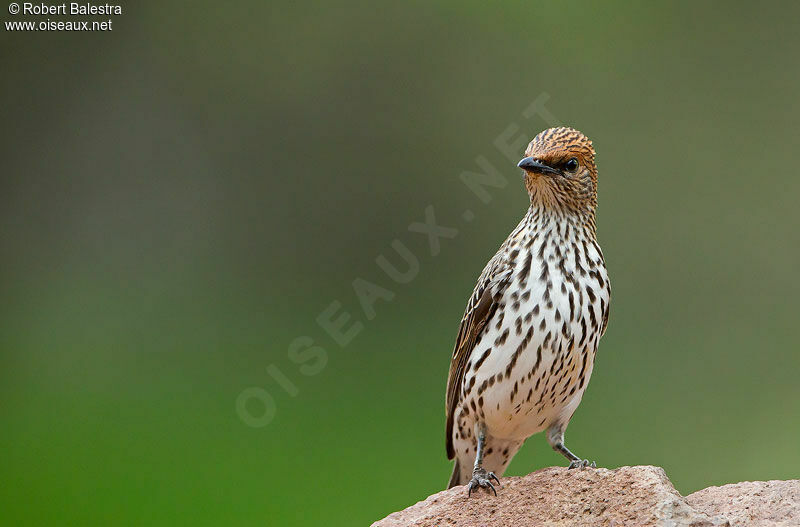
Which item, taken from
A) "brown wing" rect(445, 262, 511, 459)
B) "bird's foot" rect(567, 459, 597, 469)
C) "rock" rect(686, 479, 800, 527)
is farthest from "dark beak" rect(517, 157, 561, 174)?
"rock" rect(686, 479, 800, 527)

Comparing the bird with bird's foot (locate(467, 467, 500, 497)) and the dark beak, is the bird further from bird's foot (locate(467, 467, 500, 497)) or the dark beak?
bird's foot (locate(467, 467, 500, 497))

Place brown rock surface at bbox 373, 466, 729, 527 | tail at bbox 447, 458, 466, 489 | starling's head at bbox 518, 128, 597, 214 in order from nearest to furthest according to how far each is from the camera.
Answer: brown rock surface at bbox 373, 466, 729, 527, starling's head at bbox 518, 128, 597, 214, tail at bbox 447, 458, 466, 489

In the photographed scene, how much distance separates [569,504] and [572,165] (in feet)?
7.26

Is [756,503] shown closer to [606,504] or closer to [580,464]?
[606,504]

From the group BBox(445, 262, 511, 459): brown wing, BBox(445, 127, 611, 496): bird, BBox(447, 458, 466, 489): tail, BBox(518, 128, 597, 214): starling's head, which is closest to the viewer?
BBox(445, 127, 611, 496): bird

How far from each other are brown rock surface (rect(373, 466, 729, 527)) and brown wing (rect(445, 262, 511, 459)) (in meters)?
1.02

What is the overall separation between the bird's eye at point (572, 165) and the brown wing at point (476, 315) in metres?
0.74

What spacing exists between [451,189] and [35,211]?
5.34 meters

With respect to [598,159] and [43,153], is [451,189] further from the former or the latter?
[43,153]

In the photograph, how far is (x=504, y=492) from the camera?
6.56m

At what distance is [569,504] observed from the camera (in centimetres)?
614

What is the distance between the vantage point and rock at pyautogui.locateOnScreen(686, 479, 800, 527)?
237 inches

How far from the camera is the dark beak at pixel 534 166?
7.07 m

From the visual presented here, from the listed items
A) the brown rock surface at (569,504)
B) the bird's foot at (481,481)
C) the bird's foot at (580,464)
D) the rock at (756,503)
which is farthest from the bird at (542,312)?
the rock at (756,503)
